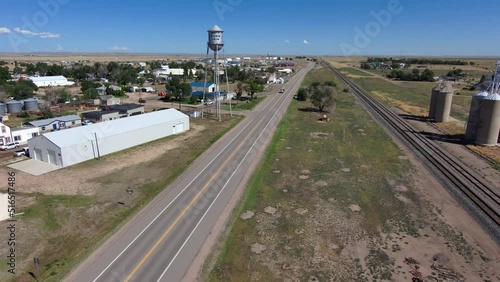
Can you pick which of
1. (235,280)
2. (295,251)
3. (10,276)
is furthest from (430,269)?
(10,276)

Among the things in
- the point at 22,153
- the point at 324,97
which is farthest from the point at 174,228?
the point at 324,97

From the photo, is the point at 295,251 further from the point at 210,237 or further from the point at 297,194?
the point at 297,194

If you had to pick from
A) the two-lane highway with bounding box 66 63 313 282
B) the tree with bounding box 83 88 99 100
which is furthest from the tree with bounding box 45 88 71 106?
the two-lane highway with bounding box 66 63 313 282

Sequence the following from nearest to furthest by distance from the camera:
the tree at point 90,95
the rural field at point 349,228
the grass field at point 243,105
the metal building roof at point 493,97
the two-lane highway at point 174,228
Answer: the two-lane highway at point 174,228, the rural field at point 349,228, the metal building roof at point 493,97, the grass field at point 243,105, the tree at point 90,95

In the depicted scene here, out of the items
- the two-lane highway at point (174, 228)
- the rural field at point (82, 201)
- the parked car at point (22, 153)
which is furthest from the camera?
the parked car at point (22, 153)

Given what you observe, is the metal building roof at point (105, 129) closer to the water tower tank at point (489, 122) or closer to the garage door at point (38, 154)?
the garage door at point (38, 154)

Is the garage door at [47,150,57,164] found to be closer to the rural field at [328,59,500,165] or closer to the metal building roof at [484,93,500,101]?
the rural field at [328,59,500,165]

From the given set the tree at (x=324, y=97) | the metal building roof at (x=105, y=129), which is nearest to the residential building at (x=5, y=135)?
the metal building roof at (x=105, y=129)
